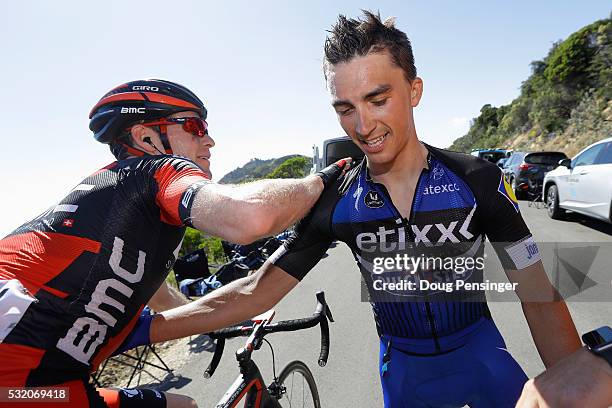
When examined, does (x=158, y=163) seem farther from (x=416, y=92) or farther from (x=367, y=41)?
(x=416, y=92)

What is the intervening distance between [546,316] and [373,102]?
122 cm

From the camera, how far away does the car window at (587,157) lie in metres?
8.27

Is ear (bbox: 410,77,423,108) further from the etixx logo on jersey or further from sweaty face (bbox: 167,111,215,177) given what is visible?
sweaty face (bbox: 167,111,215,177)

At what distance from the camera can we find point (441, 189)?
186 cm

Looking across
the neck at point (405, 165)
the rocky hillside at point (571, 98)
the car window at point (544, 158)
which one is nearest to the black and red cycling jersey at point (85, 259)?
the neck at point (405, 165)

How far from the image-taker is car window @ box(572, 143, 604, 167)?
8.27 metres

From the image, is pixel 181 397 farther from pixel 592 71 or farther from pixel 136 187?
pixel 592 71

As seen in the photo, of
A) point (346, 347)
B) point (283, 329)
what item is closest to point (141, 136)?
point (283, 329)

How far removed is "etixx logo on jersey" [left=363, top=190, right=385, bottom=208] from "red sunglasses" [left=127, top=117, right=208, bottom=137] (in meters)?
0.97

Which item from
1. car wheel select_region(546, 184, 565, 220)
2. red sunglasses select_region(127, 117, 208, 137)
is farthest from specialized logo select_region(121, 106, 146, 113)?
car wheel select_region(546, 184, 565, 220)

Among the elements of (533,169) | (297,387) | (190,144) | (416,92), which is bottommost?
(533,169)

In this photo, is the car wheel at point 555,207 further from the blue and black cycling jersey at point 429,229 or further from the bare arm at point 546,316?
the bare arm at point 546,316

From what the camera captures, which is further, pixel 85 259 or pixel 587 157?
pixel 587 157

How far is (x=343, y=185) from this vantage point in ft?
6.84
